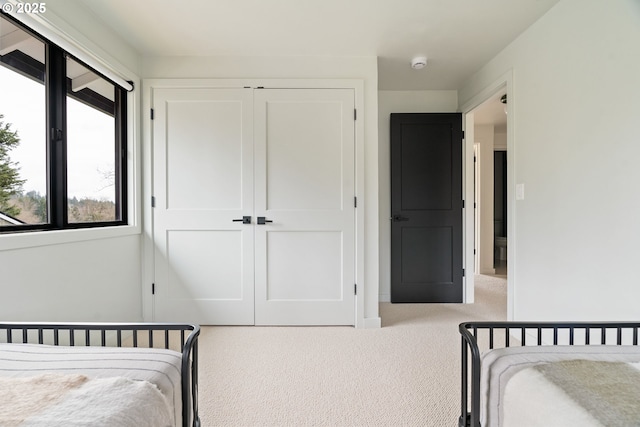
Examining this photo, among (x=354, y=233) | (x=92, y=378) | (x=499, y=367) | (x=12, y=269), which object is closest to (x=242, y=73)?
(x=354, y=233)

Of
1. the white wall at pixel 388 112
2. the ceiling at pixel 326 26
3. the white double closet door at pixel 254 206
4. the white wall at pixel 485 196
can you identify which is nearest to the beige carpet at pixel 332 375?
the white double closet door at pixel 254 206

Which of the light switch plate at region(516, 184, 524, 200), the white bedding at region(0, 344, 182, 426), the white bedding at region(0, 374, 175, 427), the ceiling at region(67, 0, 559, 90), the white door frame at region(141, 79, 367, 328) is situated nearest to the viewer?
the white bedding at region(0, 374, 175, 427)

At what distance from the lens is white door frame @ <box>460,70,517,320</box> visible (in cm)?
A: 225

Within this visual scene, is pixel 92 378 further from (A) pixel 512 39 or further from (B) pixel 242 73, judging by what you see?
(A) pixel 512 39

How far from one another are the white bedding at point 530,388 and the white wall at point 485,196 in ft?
12.2

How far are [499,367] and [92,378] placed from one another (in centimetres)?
115

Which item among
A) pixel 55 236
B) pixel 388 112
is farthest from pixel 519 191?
pixel 55 236

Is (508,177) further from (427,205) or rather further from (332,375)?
(332,375)

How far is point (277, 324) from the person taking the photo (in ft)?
8.05

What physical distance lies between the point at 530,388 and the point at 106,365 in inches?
46.5

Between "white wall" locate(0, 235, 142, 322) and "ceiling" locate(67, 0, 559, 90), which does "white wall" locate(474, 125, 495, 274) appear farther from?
"white wall" locate(0, 235, 142, 322)

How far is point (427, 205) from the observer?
3119 millimetres

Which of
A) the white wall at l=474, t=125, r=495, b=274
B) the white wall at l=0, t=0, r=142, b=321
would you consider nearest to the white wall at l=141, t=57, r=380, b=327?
the white wall at l=0, t=0, r=142, b=321

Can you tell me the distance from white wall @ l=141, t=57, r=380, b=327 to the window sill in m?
0.48
